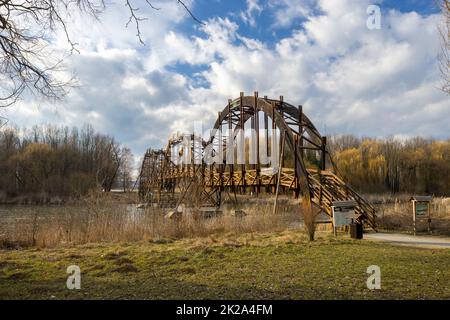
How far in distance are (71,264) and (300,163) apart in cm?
1281

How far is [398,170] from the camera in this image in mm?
68375

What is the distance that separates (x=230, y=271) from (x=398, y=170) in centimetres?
6719

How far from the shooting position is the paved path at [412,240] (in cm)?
1292

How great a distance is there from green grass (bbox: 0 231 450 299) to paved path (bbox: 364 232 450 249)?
134cm

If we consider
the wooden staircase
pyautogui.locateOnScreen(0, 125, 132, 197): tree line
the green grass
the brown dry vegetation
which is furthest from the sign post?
pyautogui.locateOnScreen(0, 125, 132, 197): tree line

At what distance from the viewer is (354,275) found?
791 cm

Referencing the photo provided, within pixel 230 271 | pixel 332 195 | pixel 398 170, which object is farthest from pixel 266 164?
pixel 398 170

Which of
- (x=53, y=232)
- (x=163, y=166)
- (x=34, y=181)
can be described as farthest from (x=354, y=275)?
(x=34, y=181)

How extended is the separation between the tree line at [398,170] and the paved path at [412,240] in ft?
154

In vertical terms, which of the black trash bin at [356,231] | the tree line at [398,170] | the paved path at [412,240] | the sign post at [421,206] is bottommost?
the paved path at [412,240]

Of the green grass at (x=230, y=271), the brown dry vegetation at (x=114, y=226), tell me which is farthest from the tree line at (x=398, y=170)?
the green grass at (x=230, y=271)

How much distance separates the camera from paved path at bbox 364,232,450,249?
1292 centimetres

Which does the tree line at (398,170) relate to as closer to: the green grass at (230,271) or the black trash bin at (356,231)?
the black trash bin at (356,231)
